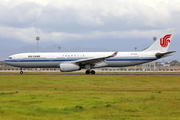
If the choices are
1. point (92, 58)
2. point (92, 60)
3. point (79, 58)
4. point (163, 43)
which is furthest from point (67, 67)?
point (163, 43)

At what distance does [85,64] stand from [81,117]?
131ft

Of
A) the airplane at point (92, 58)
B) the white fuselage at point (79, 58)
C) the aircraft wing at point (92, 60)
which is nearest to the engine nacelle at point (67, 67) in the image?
the airplane at point (92, 58)

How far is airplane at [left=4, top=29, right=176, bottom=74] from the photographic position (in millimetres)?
51812

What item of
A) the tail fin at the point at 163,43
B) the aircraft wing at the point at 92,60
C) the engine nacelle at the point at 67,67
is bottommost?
the engine nacelle at the point at 67,67

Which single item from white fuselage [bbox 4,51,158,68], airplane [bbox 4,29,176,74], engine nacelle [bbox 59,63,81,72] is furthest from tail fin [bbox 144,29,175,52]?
engine nacelle [bbox 59,63,81,72]

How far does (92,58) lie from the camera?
5109 centimetres

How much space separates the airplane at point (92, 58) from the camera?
170 feet

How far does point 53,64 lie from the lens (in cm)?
5391

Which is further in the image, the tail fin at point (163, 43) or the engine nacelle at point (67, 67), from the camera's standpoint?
the tail fin at point (163, 43)

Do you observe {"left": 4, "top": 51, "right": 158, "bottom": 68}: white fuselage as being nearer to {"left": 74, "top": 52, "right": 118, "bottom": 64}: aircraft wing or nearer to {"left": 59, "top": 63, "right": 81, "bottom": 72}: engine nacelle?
{"left": 74, "top": 52, "right": 118, "bottom": 64}: aircraft wing

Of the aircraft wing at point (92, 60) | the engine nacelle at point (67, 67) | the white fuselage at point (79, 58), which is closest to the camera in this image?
the aircraft wing at point (92, 60)

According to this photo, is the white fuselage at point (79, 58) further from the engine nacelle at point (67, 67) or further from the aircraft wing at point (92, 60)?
the engine nacelle at point (67, 67)

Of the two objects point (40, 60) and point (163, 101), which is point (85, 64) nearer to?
point (40, 60)

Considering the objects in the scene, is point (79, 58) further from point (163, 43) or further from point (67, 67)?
point (163, 43)
